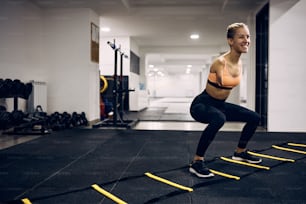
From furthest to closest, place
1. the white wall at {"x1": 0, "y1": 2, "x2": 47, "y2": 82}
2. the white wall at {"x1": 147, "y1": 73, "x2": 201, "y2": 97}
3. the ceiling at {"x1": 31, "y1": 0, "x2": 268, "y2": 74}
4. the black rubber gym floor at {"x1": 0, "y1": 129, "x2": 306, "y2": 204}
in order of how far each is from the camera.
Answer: the white wall at {"x1": 147, "y1": 73, "x2": 201, "y2": 97}, the ceiling at {"x1": 31, "y1": 0, "x2": 268, "y2": 74}, the white wall at {"x1": 0, "y1": 2, "x2": 47, "y2": 82}, the black rubber gym floor at {"x1": 0, "y1": 129, "x2": 306, "y2": 204}

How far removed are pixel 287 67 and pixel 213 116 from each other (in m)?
3.07

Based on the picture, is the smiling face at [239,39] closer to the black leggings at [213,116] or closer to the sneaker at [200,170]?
the black leggings at [213,116]

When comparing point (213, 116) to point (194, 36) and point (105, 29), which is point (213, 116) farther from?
point (194, 36)

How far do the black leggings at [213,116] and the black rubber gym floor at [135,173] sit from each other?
0.95ft

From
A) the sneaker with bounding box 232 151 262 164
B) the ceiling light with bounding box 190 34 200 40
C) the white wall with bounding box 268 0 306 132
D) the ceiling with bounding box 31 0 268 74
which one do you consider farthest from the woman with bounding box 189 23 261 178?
the ceiling light with bounding box 190 34 200 40

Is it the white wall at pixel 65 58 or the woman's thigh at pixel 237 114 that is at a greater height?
the white wall at pixel 65 58

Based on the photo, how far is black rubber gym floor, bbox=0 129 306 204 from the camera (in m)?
1.86

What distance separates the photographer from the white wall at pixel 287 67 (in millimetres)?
4770

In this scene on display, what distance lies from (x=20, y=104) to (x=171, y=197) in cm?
411

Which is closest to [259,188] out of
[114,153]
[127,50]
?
[114,153]

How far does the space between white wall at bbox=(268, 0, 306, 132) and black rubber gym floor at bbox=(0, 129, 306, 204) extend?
874mm

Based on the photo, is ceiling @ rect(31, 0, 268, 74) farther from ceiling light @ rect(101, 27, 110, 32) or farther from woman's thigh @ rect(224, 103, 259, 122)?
woman's thigh @ rect(224, 103, 259, 122)

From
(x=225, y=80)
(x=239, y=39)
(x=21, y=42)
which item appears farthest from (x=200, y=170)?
(x=21, y=42)

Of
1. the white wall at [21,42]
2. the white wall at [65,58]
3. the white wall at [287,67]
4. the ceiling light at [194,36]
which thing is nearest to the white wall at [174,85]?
the ceiling light at [194,36]
